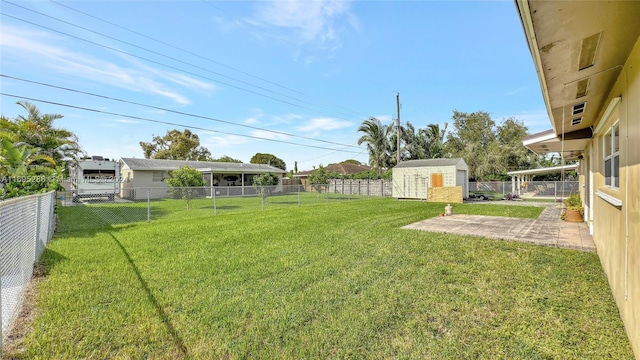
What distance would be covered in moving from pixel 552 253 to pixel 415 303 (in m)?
3.91

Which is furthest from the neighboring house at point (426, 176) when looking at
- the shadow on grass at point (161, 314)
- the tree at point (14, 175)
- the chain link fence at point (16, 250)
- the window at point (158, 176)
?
the window at point (158, 176)

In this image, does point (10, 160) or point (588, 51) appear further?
point (10, 160)

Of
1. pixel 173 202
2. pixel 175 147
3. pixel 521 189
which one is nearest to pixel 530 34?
pixel 173 202

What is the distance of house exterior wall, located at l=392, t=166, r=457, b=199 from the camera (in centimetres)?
1809

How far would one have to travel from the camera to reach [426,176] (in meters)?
18.9

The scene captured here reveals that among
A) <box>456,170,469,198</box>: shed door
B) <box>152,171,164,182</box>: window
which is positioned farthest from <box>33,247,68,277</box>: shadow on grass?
<box>152,171,164,182</box>: window

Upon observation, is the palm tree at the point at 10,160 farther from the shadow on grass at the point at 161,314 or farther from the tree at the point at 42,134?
the shadow on grass at the point at 161,314

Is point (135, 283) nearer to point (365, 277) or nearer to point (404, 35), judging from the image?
point (365, 277)

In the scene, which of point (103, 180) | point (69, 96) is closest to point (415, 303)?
point (69, 96)

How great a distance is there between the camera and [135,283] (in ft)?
13.1

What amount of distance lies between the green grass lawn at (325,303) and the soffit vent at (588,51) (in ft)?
8.49

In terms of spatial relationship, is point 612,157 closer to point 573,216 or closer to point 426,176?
point 573,216

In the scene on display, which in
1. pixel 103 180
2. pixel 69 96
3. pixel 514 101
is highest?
pixel 514 101

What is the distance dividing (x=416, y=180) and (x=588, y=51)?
57.4ft
